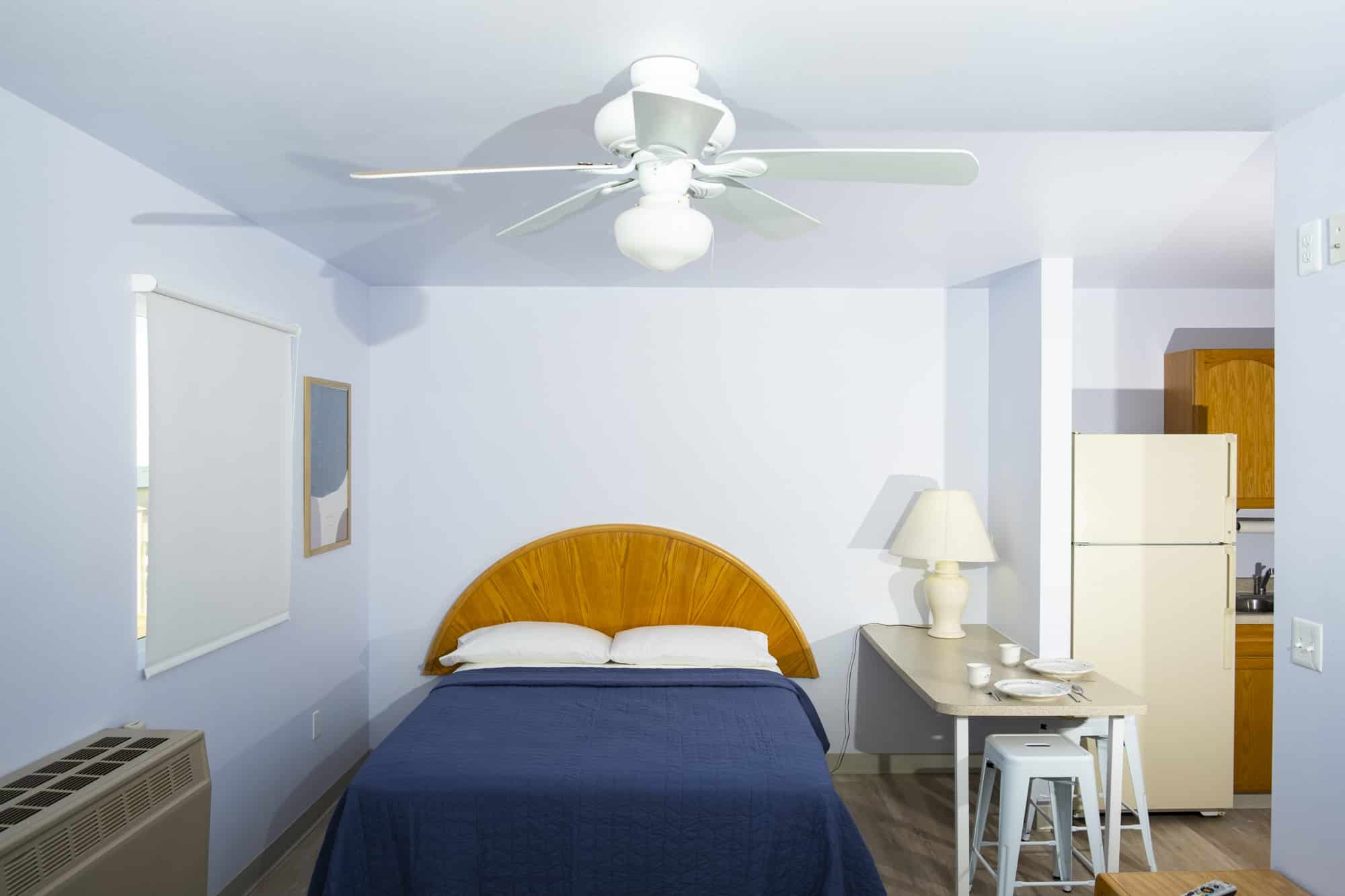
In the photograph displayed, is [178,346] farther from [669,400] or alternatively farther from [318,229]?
[669,400]

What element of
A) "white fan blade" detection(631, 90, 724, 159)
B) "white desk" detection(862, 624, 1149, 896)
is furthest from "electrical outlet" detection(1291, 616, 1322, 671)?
"white fan blade" detection(631, 90, 724, 159)

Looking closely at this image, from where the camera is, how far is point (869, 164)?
1.73 metres

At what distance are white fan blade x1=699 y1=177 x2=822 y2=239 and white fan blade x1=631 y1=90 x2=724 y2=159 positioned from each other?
331 mm

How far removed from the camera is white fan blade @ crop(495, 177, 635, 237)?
1948mm

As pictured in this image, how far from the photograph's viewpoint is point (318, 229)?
3.25 m

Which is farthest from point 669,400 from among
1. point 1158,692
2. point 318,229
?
point 1158,692

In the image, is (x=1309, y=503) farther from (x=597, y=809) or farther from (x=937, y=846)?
(x=937, y=846)

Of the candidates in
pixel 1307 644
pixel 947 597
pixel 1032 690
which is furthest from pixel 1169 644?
pixel 1307 644

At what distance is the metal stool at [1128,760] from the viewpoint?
3217mm

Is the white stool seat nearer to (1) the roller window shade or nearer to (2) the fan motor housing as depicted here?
(2) the fan motor housing

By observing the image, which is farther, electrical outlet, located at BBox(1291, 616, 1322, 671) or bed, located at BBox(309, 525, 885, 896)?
bed, located at BBox(309, 525, 885, 896)

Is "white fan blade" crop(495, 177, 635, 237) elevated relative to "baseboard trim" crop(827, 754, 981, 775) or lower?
elevated

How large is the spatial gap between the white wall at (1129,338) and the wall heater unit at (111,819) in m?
3.97

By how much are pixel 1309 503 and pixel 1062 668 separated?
4.93 feet
